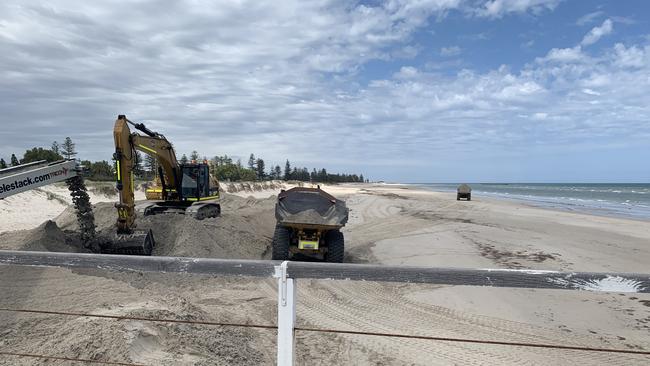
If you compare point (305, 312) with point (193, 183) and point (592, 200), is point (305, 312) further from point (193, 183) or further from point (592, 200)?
point (592, 200)

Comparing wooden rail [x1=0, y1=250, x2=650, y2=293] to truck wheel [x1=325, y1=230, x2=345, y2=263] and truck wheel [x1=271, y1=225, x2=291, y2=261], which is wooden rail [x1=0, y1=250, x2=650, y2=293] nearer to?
truck wheel [x1=271, y1=225, x2=291, y2=261]

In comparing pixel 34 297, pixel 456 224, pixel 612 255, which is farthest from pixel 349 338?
pixel 456 224

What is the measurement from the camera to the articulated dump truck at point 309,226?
10516mm

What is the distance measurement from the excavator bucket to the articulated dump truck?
2.74 m

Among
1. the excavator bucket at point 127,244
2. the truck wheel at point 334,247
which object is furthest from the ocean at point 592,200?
the excavator bucket at point 127,244

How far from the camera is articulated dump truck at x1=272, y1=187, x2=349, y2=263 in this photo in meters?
10.5

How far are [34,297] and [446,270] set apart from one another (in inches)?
203

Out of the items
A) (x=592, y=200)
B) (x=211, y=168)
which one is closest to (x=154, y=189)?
(x=211, y=168)

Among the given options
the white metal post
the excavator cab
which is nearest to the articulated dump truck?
the excavator cab

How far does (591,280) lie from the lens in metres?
2.43

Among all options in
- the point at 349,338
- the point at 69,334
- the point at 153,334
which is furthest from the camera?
the point at 349,338

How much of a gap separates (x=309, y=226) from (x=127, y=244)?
12.4ft

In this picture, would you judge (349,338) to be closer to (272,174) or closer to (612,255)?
(612,255)

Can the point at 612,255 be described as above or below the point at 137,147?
below
